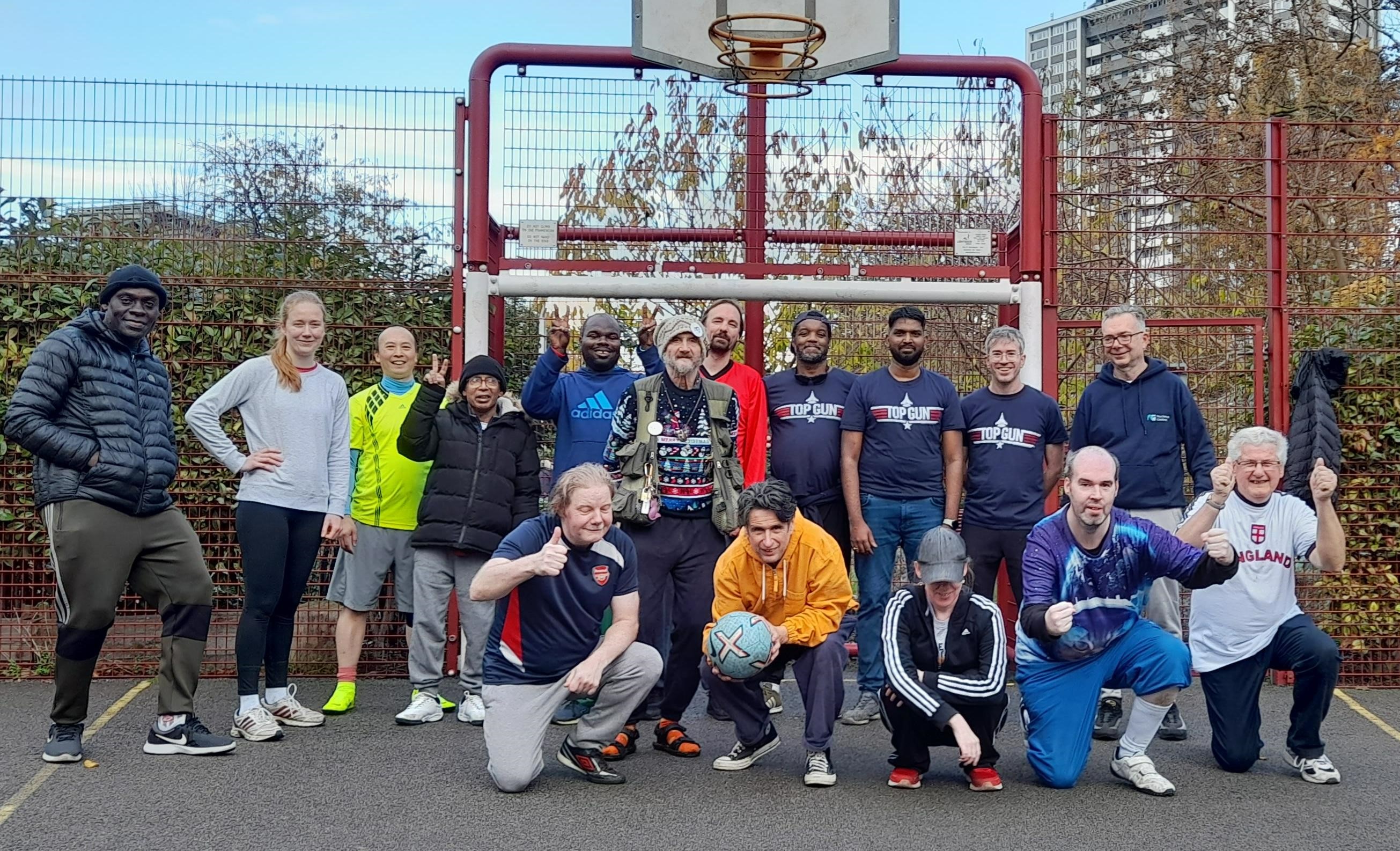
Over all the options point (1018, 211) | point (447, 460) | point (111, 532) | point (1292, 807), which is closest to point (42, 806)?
point (111, 532)

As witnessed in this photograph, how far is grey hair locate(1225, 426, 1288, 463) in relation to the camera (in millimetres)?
5547

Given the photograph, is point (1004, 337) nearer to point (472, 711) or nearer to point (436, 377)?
point (436, 377)

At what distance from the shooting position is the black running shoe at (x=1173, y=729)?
19.7 feet

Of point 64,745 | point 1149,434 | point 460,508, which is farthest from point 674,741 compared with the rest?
point 1149,434

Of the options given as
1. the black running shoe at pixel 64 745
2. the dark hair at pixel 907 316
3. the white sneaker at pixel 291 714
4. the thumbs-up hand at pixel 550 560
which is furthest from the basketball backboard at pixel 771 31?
the black running shoe at pixel 64 745

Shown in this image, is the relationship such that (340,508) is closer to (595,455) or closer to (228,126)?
(595,455)

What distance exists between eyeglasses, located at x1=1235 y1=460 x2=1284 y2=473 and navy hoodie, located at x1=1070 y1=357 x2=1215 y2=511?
68cm

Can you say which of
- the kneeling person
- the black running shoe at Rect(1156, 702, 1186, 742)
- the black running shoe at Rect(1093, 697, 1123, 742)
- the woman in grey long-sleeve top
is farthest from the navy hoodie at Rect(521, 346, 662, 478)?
the black running shoe at Rect(1156, 702, 1186, 742)

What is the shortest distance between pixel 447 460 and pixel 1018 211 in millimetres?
3535

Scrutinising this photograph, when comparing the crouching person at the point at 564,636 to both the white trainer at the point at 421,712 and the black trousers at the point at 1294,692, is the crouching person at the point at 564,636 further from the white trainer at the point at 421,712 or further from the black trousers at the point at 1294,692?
the black trousers at the point at 1294,692

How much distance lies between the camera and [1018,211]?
24.4ft

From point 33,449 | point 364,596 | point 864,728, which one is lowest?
point 864,728

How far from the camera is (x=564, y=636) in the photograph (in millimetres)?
5246

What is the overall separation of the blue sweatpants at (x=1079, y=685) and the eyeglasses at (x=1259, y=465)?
32.4 inches
